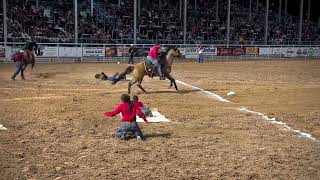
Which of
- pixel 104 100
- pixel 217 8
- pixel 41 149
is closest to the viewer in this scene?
pixel 41 149

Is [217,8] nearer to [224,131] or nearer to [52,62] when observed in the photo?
[52,62]

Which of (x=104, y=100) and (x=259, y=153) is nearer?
(x=259, y=153)

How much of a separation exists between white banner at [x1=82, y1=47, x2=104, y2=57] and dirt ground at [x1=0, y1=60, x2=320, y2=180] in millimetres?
19736

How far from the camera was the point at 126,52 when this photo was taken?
38.5m

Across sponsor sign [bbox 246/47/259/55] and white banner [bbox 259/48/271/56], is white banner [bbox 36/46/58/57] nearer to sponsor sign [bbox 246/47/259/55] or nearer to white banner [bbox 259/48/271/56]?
sponsor sign [bbox 246/47/259/55]

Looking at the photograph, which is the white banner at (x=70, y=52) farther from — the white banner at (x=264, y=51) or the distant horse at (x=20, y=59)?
the white banner at (x=264, y=51)

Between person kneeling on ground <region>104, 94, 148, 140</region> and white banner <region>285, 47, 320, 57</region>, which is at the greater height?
white banner <region>285, 47, 320, 57</region>

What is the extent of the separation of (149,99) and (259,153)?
7.41m

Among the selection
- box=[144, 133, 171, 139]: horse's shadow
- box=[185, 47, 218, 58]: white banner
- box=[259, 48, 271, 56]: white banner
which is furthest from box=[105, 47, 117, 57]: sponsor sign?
box=[144, 133, 171, 139]: horse's shadow

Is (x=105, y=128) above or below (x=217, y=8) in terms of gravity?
below

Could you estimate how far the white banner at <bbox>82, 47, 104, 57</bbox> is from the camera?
36.8m

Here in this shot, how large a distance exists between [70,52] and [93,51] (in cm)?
209

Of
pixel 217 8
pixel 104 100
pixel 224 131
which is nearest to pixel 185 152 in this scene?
pixel 224 131

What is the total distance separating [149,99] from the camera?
1577 centimetres
